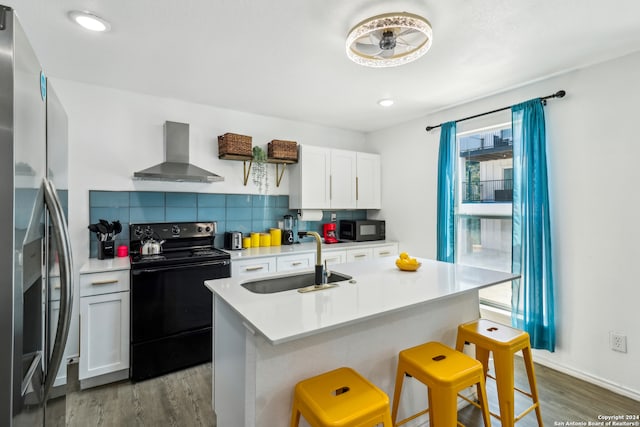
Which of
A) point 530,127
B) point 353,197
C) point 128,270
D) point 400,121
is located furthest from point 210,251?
point 530,127

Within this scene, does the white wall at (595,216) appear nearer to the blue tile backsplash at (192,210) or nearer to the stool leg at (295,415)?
the stool leg at (295,415)

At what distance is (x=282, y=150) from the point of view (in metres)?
3.63

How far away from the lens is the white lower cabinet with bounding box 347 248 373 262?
12.5 feet

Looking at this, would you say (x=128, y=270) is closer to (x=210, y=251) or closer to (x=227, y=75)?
(x=210, y=251)

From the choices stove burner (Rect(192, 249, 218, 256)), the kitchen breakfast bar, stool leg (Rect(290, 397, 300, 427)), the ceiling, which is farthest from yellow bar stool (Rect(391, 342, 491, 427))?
stove burner (Rect(192, 249, 218, 256))

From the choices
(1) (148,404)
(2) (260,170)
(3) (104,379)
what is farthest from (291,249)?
(3) (104,379)

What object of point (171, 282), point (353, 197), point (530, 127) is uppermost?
point (530, 127)

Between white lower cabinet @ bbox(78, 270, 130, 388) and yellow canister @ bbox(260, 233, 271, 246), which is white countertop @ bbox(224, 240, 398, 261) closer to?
yellow canister @ bbox(260, 233, 271, 246)

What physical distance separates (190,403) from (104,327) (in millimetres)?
884

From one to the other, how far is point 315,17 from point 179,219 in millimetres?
2339

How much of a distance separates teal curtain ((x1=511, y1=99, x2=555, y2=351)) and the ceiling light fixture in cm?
140

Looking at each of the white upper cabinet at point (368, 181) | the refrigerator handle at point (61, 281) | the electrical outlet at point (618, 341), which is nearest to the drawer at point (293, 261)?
the white upper cabinet at point (368, 181)

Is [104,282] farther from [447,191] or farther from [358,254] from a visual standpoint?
[447,191]

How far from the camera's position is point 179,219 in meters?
3.25
